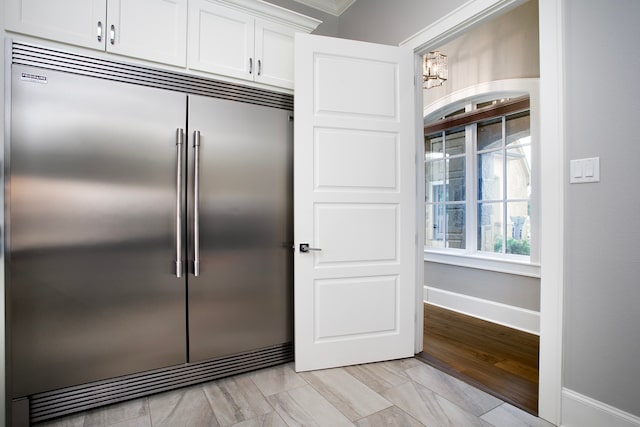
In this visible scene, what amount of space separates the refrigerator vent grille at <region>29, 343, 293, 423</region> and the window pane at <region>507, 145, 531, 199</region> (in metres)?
2.65

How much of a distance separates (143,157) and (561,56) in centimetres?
219

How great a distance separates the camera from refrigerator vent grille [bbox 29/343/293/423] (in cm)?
169

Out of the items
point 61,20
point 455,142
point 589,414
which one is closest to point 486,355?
point 589,414

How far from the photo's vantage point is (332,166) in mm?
2242

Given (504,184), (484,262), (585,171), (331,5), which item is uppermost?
(331,5)

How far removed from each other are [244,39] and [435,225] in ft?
10.1

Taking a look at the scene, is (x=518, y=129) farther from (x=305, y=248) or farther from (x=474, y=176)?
(x=305, y=248)

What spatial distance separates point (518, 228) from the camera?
3.33 m

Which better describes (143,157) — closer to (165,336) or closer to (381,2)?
(165,336)

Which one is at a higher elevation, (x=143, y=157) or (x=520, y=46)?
(x=520, y=46)

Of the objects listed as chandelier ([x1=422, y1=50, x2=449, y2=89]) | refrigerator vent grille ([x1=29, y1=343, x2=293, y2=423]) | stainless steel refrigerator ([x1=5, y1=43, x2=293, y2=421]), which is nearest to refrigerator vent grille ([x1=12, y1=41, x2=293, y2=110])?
stainless steel refrigerator ([x1=5, y1=43, x2=293, y2=421])

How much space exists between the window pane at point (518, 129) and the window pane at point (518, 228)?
618mm

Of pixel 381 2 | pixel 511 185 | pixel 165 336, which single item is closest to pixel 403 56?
pixel 381 2

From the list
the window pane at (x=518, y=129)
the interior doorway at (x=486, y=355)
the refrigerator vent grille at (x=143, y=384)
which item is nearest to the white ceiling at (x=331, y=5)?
the interior doorway at (x=486, y=355)
